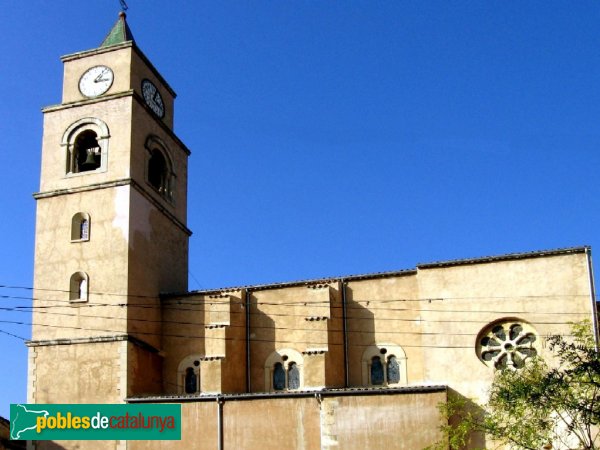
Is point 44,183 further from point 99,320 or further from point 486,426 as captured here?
point 486,426

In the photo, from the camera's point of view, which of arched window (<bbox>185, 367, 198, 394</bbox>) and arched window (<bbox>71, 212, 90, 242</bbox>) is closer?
arched window (<bbox>185, 367, 198, 394</bbox>)

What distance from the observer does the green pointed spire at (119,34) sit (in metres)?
37.2

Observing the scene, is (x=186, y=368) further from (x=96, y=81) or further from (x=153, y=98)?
(x=96, y=81)

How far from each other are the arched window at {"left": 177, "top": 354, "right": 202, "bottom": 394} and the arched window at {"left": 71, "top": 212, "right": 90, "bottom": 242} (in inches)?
244

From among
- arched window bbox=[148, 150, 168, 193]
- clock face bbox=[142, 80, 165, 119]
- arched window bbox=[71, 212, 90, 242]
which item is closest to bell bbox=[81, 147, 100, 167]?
arched window bbox=[71, 212, 90, 242]

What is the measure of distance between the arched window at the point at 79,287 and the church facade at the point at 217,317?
0.24 feet

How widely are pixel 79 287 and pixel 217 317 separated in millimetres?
5477

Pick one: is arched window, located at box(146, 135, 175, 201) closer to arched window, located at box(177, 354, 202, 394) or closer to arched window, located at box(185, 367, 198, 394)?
arched window, located at box(177, 354, 202, 394)

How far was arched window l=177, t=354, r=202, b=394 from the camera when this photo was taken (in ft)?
108

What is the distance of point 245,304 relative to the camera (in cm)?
3356

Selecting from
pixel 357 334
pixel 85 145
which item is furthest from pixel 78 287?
pixel 357 334

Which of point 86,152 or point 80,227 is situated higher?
point 86,152

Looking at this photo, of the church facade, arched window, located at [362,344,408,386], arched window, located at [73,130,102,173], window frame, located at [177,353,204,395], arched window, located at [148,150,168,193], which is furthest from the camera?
arched window, located at [148,150,168,193]

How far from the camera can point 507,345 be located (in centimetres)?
2938
